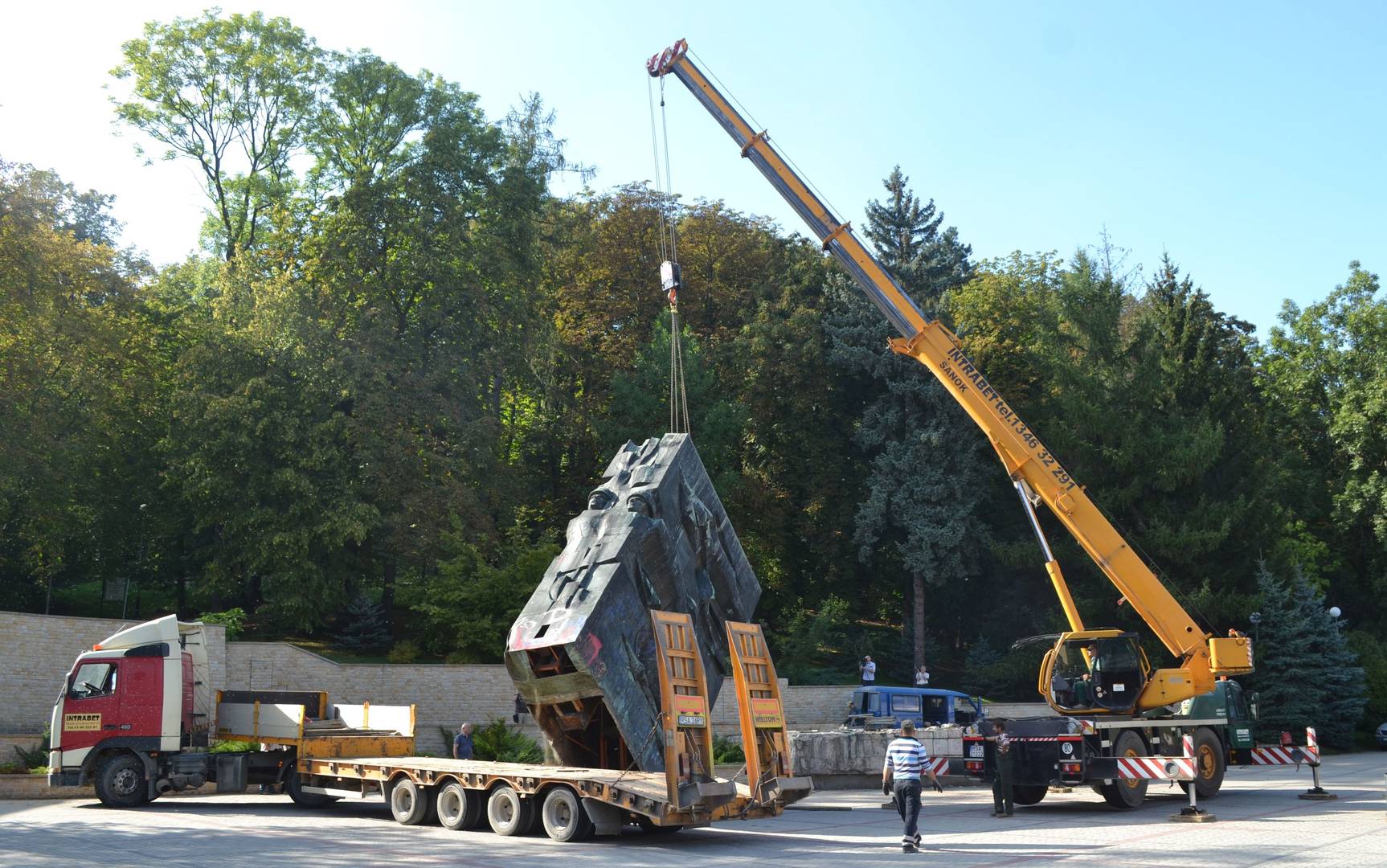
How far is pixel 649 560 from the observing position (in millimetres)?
17688

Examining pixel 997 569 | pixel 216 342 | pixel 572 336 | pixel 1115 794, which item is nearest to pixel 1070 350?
pixel 997 569

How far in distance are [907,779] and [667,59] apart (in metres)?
16.8

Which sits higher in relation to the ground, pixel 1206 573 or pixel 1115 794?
pixel 1206 573

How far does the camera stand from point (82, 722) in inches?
811

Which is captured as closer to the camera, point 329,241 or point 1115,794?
point 1115,794

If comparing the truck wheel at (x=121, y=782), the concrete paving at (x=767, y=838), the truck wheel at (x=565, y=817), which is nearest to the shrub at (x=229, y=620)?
the concrete paving at (x=767, y=838)

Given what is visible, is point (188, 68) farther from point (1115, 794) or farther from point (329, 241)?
point (1115, 794)

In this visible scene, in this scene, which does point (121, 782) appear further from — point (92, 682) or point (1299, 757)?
point (1299, 757)

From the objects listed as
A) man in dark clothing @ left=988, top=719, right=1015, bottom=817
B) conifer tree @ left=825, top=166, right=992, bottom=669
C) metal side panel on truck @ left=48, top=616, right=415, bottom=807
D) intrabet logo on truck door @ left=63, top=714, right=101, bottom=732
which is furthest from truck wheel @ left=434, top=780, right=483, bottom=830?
conifer tree @ left=825, top=166, right=992, bottom=669

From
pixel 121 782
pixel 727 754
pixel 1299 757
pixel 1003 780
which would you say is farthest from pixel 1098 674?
pixel 121 782

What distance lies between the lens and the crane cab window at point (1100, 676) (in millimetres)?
22219

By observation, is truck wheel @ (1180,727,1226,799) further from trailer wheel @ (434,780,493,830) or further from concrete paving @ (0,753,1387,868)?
trailer wheel @ (434,780,493,830)

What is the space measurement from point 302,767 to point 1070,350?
31.4 metres

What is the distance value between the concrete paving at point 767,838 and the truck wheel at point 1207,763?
1.07 ft
